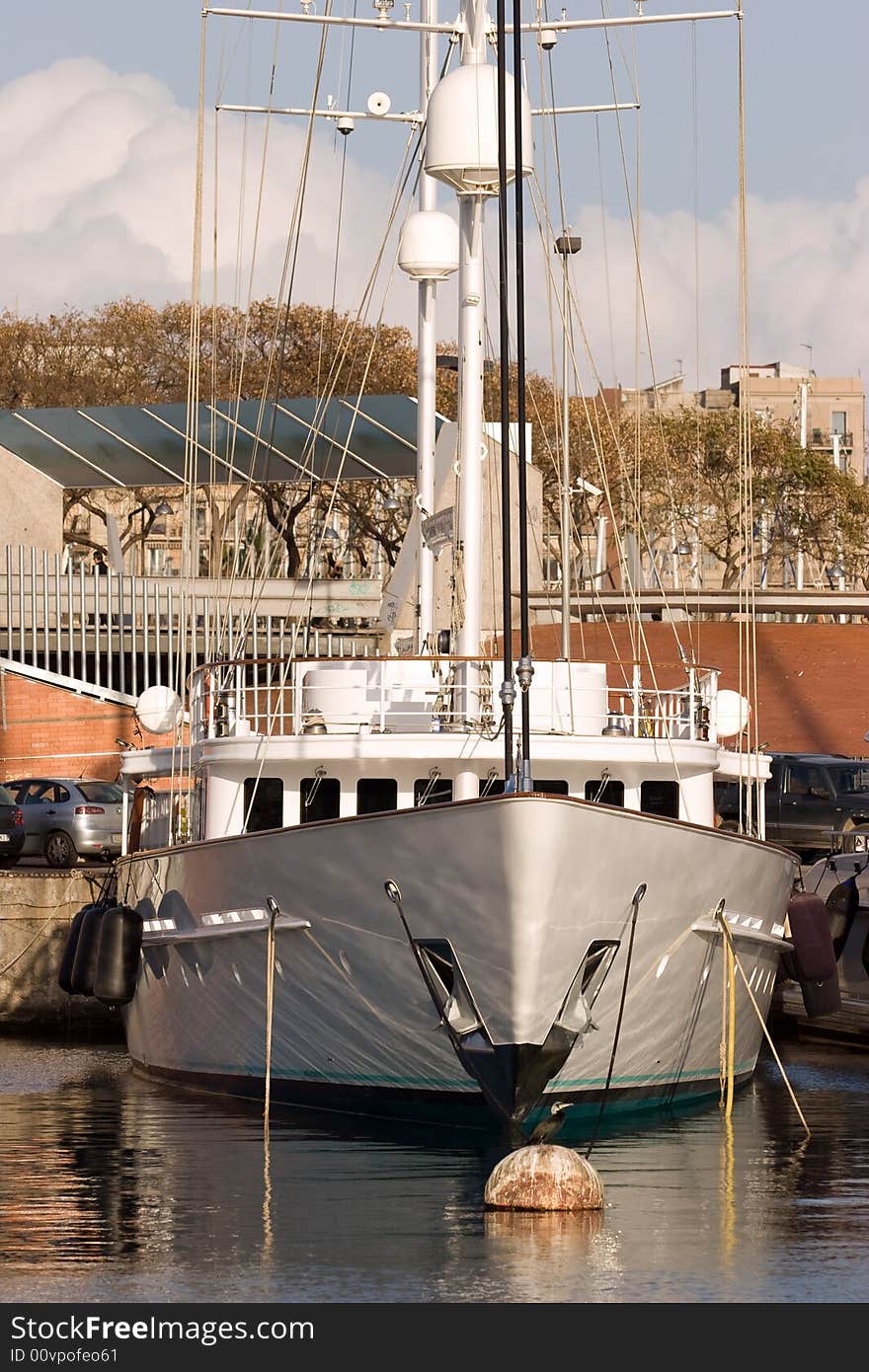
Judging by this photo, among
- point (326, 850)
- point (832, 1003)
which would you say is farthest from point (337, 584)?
point (326, 850)

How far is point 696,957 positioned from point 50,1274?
7293 millimetres

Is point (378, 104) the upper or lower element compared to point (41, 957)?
upper

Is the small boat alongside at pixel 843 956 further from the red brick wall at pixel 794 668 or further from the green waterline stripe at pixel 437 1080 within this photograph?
the red brick wall at pixel 794 668

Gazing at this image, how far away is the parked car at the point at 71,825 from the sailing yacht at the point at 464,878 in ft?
40.0

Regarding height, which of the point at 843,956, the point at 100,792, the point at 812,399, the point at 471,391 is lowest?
the point at 843,956

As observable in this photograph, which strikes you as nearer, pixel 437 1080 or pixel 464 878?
pixel 464 878

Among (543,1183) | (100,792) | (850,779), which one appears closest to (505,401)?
(543,1183)

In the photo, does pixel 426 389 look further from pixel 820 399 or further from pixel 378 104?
pixel 820 399

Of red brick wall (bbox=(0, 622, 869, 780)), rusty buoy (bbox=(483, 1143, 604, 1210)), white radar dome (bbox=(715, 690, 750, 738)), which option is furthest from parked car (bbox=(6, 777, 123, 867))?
rusty buoy (bbox=(483, 1143, 604, 1210))

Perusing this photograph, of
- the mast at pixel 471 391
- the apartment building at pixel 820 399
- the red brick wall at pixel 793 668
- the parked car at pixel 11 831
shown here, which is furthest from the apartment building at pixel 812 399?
the mast at pixel 471 391

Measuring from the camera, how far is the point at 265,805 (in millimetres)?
18203

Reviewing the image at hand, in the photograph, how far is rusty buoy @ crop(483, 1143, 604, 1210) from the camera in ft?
42.8

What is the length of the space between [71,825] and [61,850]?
42 centimetres
